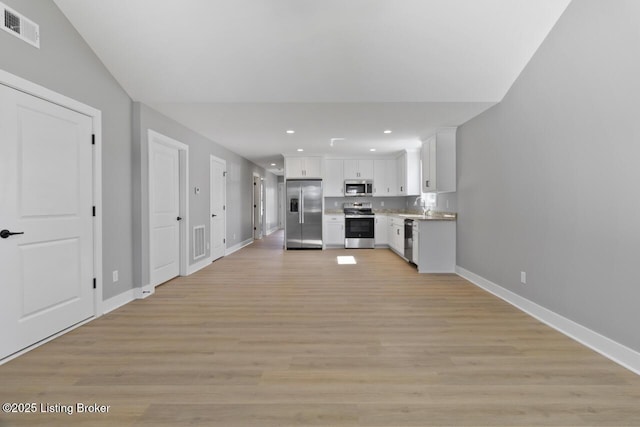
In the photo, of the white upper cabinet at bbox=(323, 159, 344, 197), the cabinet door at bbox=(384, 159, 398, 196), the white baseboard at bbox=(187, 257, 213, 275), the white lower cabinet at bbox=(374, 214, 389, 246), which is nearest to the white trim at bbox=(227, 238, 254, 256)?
the white baseboard at bbox=(187, 257, 213, 275)

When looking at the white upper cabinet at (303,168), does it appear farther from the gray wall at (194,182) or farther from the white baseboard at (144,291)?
the white baseboard at (144,291)

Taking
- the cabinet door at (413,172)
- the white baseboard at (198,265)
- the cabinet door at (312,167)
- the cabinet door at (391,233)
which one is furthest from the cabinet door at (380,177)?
the white baseboard at (198,265)

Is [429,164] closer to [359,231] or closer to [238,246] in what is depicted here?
[359,231]

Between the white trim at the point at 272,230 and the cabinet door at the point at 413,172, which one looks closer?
the cabinet door at the point at 413,172

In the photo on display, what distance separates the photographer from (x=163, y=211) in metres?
4.55

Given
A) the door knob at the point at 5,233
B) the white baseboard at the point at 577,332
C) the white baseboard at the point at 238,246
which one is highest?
the door knob at the point at 5,233

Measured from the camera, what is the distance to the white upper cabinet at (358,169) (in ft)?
27.8

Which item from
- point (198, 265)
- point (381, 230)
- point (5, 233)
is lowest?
point (198, 265)

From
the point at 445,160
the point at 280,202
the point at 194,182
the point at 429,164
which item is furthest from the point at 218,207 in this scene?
the point at 280,202

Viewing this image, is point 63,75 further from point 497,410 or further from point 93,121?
point 497,410

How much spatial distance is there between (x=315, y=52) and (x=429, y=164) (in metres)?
3.26

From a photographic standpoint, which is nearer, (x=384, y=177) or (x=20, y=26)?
(x=20, y=26)

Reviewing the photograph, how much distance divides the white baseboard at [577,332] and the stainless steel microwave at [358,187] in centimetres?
461

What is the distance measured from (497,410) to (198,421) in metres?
1.58
